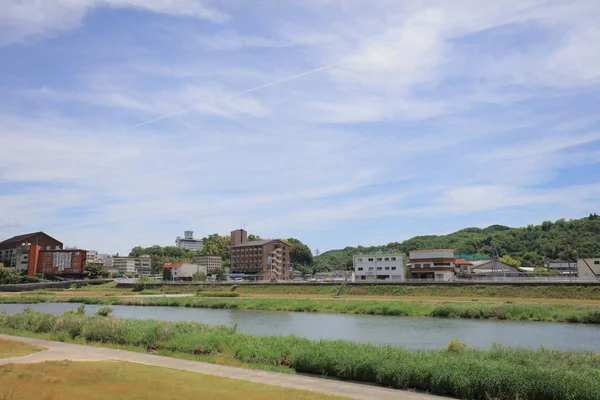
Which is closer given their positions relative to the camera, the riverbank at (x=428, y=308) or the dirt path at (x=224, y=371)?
the dirt path at (x=224, y=371)

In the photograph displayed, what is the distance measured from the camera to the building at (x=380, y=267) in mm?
99125

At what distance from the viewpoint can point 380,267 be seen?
101 m

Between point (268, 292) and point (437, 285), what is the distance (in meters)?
32.6

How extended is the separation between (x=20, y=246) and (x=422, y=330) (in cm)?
14960

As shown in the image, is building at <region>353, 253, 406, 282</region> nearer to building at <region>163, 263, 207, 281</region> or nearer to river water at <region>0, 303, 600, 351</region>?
river water at <region>0, 303, 600, 351</region>

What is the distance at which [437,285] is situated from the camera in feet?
244

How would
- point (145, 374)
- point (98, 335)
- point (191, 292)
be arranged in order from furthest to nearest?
point (191, 292), point (98, 335), point (145, 374)

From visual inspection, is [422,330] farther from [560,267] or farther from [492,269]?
[560,267]

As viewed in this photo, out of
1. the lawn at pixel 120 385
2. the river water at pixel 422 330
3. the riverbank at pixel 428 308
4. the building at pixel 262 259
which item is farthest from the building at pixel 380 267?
the lawn at pixel 120 385

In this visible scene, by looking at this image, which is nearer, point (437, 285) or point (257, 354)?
point (257, 354)

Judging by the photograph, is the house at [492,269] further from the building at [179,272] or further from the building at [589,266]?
the building at [179,272]

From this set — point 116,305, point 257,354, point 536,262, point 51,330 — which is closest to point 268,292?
point 116,305

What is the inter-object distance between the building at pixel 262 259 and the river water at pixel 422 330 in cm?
9719

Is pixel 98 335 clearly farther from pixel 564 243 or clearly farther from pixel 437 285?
pixel 564 243
